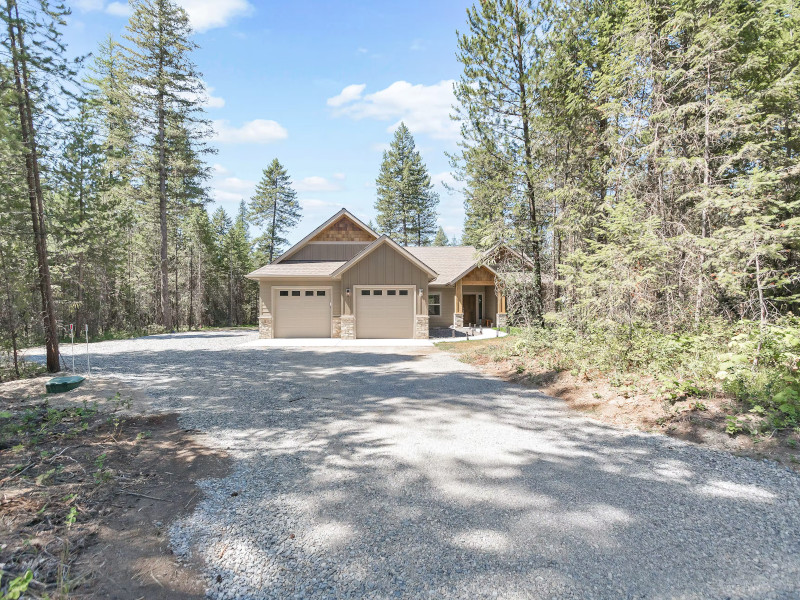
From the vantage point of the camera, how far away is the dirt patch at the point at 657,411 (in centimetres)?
386

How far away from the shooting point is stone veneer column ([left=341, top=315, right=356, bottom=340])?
15570mm

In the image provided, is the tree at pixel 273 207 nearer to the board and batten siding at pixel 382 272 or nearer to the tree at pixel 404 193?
the tree at pixel 404 193

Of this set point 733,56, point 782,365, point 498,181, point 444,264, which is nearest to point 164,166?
point 444,264

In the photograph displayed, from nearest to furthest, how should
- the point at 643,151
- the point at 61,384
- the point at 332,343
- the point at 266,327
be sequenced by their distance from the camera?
the point at 61,384, the point at 643,151, the point at 332,343, the point at 266,327

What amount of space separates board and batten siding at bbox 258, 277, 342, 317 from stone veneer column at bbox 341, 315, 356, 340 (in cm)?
57

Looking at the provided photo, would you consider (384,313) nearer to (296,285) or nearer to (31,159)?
(296,285)

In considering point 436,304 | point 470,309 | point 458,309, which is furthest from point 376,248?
point 470,309

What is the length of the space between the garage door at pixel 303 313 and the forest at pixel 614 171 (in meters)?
7.63

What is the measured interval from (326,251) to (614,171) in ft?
40.9

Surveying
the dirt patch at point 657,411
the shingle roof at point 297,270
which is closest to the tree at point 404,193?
the shingle roof at point 297,270

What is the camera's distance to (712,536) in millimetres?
2543

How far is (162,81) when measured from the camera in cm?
1878

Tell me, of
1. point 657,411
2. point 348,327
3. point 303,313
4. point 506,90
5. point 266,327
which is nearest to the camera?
point 657,411

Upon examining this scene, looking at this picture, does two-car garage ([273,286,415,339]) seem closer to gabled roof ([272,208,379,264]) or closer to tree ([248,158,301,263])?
gabled roof ([272,208,379,264])
